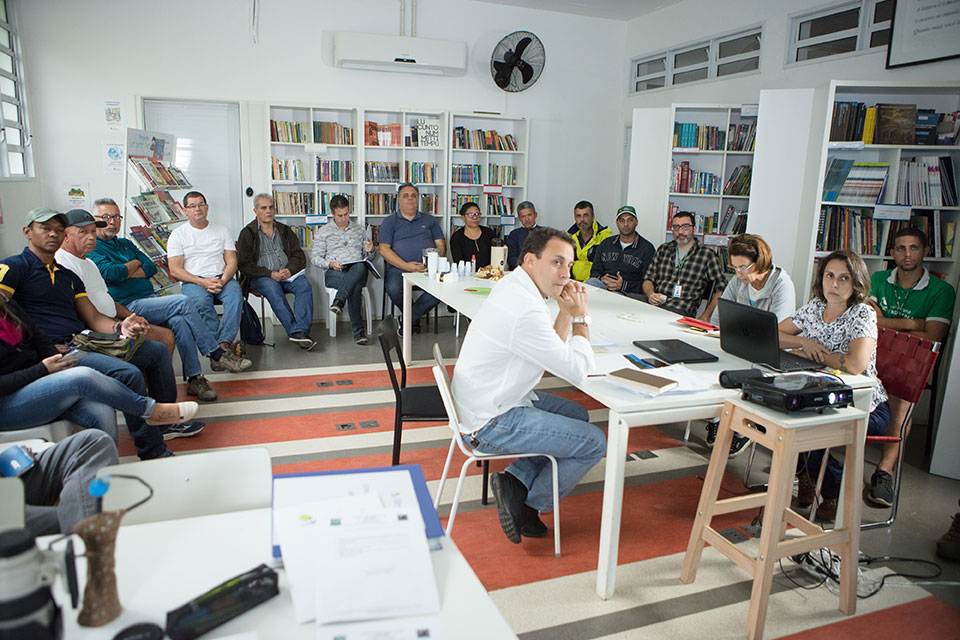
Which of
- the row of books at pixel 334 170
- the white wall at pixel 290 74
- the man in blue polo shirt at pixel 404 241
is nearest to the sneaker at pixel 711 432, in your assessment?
the man in blue polo shirt at pixel 404 241

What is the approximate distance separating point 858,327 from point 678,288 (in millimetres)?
1785

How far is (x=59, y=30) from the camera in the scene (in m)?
5.47

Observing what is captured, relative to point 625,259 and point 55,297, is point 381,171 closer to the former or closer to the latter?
point 625,259

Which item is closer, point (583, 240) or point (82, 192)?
point (82, 192)

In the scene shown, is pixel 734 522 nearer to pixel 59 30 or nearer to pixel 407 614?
pixel 407 614

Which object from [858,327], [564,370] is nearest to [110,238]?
[564,370]

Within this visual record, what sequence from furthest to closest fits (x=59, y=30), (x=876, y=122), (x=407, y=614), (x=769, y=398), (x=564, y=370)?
(x=59, y=30) → (x=876, y=122) → (x=564, y=370) → (x=769, y=398) → (x=407, y=614)

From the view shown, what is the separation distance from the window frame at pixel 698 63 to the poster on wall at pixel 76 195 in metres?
5.81

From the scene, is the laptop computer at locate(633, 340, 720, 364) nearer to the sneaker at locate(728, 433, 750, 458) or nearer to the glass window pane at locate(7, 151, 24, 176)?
the sneaker at locate(728, 433, 750, 458)

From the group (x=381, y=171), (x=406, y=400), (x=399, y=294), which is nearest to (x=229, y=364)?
(x=399, y=294)

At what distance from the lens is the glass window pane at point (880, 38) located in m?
4.63

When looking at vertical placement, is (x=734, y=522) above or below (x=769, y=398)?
below

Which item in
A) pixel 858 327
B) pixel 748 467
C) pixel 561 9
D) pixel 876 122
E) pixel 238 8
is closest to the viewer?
pixel 858 327

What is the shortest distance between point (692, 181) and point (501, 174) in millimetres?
2128
